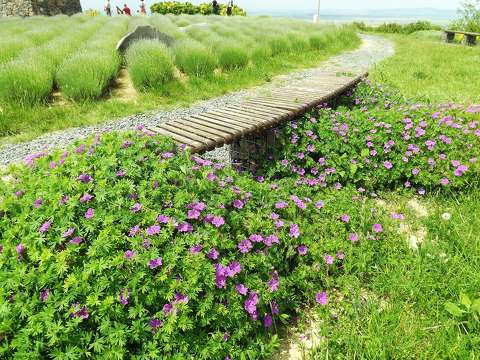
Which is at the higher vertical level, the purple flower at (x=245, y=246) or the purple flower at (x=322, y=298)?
the purple flower at (x=245, y=246)

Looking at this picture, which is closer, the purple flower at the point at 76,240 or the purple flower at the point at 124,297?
the purple flower at the point at 124,297

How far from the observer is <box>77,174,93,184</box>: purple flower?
1979mm

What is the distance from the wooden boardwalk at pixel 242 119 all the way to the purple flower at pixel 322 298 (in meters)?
1.36

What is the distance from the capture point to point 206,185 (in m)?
2.15

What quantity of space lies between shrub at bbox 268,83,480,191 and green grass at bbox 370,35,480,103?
1859 mm

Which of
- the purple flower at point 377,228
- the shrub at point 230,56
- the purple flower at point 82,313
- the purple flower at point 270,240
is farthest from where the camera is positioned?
the shrub at point 230,56

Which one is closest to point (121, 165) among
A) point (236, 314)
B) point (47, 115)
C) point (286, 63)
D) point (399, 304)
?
point (236, 314)

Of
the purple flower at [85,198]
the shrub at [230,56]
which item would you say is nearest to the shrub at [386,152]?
the purple flower at [85,198]

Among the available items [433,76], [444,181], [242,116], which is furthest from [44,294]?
[433,76]

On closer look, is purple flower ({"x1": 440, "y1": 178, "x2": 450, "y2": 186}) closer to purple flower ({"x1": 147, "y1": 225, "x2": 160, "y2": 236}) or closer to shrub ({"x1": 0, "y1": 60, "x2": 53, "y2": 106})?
purple flower ({"x1": 147, "y1": 225, "x2": 160, "y2": 236})

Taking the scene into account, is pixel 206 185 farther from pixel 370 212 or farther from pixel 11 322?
pixel 370 212

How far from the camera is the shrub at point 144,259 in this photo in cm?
155

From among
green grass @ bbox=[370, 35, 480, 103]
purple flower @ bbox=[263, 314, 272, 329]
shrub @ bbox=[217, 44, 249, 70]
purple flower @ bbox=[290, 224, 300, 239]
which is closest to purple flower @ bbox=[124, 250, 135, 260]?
purple flower @ bbox=[263, 314, 272, 329]

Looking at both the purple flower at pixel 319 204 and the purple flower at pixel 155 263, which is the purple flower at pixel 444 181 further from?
the purple flower at pixel 155 263
